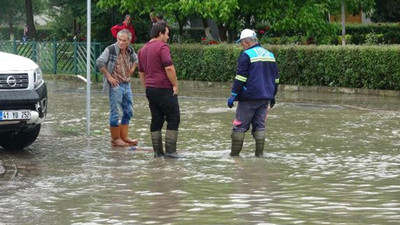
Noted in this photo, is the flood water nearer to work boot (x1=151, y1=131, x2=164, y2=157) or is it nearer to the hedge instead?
work boot (x1=151, y1=131, x2=164, y2=157)

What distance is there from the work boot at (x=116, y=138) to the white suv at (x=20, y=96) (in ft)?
3.52

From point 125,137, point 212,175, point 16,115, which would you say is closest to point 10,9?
point 125,137

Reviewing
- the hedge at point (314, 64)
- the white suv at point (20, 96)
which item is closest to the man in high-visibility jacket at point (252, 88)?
the white suv at point (20, 96)

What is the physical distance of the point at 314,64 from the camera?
26.2 meters

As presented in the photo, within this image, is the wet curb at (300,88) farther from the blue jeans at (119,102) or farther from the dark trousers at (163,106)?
the dark trousers at (163,106)

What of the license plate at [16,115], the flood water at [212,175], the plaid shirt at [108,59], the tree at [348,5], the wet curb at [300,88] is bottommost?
the wet curb at [300,88]

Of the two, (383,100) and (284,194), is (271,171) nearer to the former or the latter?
(284,194)

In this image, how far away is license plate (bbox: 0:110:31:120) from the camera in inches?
534

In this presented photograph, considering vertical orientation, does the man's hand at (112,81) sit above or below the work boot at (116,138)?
above

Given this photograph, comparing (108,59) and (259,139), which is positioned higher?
(108,59)

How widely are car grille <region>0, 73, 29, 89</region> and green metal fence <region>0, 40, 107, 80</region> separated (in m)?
16.9

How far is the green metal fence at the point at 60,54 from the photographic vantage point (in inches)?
1257

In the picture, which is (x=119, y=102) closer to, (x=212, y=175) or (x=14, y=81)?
(x=14, y=81)

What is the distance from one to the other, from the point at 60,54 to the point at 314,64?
30.5 feet
